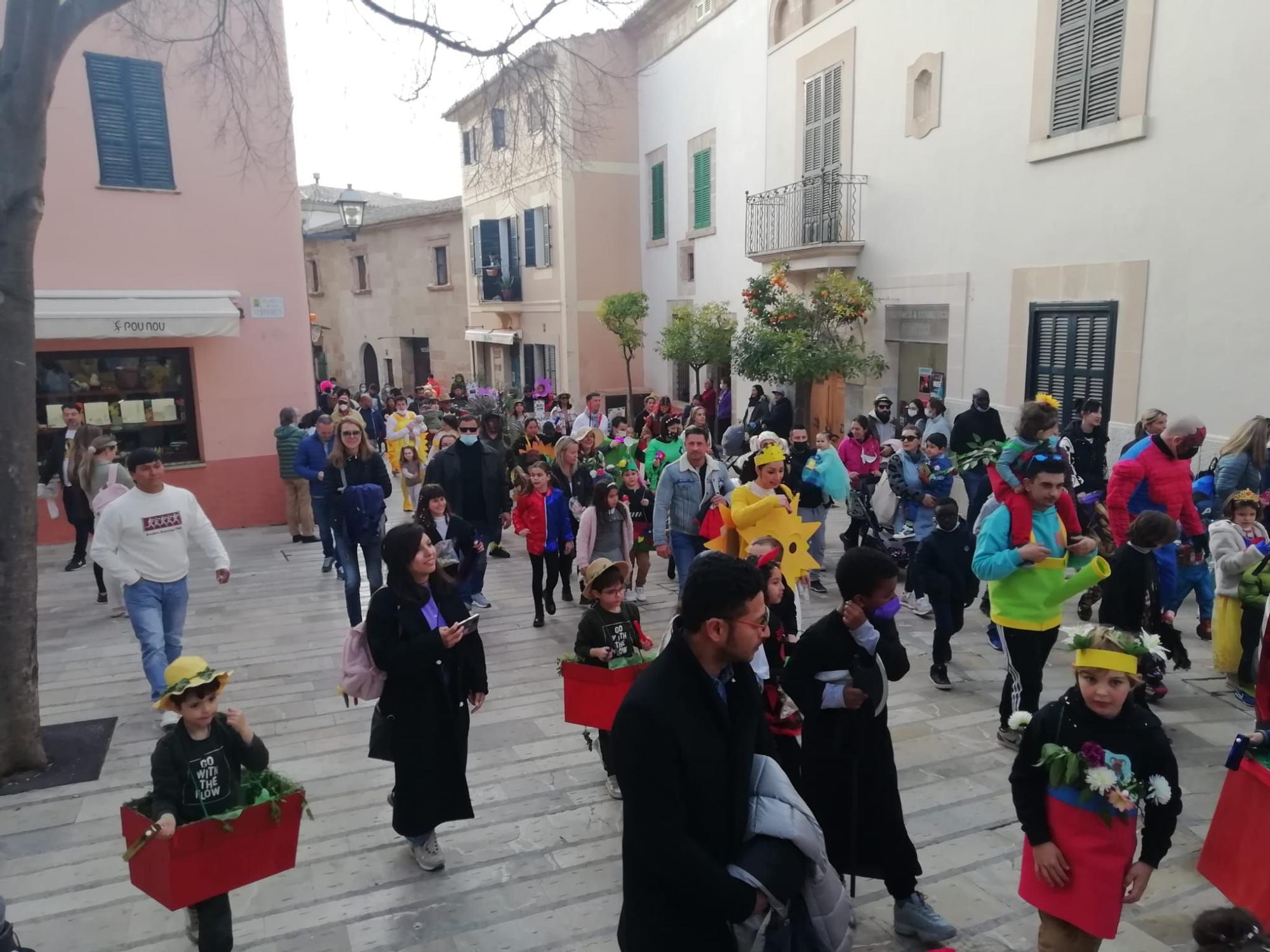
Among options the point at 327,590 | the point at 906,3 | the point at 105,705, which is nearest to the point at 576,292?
the point at 906,3

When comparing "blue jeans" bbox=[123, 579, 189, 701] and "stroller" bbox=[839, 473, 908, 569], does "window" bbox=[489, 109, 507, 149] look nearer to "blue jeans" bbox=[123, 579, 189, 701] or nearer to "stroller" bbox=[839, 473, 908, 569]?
"blue jeans" bbox=[123, 579, 189, 701]

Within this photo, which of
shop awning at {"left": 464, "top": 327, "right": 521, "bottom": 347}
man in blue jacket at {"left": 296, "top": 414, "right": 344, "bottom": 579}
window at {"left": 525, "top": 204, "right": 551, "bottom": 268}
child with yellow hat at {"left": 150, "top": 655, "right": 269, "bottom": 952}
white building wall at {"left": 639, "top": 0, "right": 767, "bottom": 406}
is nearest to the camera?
child with yellow hat at {"left": 150, "top": 655, "right": 269, "bottom": 952}

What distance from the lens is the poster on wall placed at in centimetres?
1252

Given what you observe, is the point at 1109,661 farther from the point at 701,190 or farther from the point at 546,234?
the point at 546,234

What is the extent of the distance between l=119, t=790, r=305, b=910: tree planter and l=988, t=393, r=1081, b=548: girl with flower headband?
12.2 ft

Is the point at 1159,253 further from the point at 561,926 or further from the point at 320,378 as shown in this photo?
the point at 320,378

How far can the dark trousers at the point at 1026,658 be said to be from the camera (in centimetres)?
467

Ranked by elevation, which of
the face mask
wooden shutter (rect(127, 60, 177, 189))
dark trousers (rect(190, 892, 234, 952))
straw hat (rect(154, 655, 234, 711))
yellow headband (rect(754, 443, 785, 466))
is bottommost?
dark trousers (rect(190, 892, 234, 952))

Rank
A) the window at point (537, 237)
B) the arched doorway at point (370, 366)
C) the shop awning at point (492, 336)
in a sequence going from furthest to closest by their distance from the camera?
the arched doorway at point (370, 366), the shop awning at point (492, 336), the window at point (537, 237)

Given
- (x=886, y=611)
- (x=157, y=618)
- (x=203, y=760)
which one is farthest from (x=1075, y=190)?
(x=203, y=760)

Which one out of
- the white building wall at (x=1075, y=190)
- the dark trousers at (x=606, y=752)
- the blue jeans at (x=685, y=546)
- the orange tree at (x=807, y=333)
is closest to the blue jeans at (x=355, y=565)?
the blue jeans at (x=685, y=546)

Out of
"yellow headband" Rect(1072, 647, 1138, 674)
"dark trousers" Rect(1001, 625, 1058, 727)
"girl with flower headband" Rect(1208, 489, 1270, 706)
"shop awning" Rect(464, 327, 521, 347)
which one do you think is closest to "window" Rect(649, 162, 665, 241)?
"shop awning" Rect(464, 327, 521, 347)

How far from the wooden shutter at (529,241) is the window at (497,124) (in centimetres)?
1551

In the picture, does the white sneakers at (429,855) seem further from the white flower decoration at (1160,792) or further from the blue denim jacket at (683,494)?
the blue denim jacket at (683,494)
